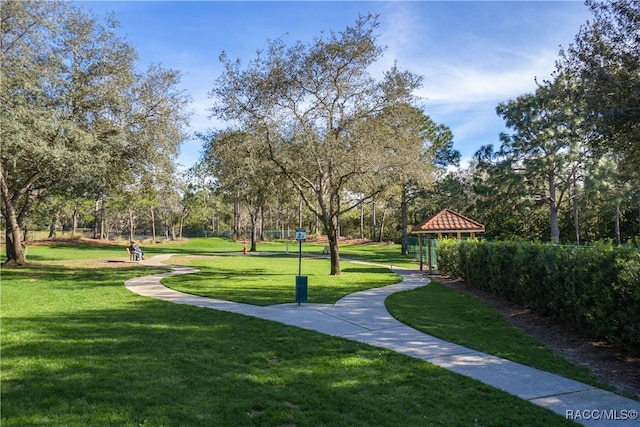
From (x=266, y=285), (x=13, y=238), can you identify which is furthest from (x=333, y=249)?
(x=13, y=238)

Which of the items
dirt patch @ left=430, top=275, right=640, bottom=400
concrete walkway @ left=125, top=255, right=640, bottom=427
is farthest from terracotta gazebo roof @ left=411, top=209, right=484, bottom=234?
dirt patch @ left=430, top=275, right=640, bottom=400

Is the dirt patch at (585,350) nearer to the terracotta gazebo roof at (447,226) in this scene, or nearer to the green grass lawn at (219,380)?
the green grass lawn at (219,380)

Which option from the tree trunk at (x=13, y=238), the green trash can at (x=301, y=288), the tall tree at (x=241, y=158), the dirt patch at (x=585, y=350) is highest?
the tall tree at (x=241, y=158)

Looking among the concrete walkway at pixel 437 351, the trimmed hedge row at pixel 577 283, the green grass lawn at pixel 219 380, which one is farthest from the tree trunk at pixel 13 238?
the trimmed hedge row at pixel 577 283

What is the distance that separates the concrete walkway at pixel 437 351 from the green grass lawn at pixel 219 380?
334 mm

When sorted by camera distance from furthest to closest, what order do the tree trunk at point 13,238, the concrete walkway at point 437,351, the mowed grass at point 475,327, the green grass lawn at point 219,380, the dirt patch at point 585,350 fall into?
the tree trunk at point 13,238, the mowed grass at point 475,327, the dirt patch at point 585,350, the concrete walkway at point 437,351, the green grass lawn at point 219,380

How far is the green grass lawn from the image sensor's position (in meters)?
4.15

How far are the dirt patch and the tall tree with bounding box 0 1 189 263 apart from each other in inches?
546

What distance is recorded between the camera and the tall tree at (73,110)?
45.6ft

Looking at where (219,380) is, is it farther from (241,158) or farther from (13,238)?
(13,238)

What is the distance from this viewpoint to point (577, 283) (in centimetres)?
801

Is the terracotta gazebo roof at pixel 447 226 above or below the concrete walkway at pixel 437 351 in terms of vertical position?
above

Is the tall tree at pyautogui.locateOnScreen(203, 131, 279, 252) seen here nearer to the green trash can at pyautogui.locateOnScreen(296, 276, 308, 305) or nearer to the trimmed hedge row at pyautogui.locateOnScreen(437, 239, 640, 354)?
the green trash can at pyautogui.locateOnScreen(296, 276, 308, 305)

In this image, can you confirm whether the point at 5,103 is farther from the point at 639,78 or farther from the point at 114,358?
the point at 639,78
